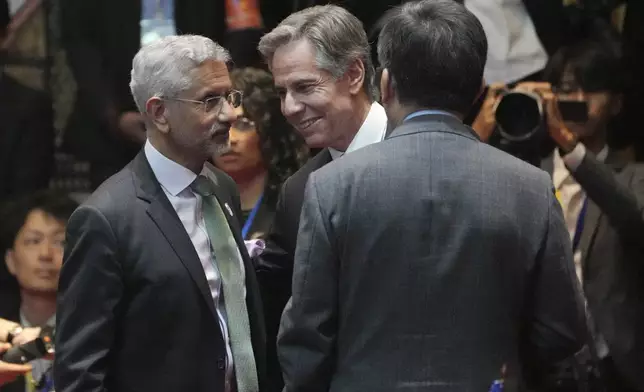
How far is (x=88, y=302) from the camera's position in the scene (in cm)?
223

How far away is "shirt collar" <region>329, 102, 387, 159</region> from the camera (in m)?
2.62

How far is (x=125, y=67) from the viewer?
12.2ft

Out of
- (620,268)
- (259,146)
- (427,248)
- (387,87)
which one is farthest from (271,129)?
(427,248)

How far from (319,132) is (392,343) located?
84 centimetres

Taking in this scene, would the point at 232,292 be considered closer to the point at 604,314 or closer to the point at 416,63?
the point at 416,63

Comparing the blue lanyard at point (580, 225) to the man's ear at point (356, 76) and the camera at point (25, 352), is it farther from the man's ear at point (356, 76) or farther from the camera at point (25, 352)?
the camera at point (25, 352)

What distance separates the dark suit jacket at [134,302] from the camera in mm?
2229

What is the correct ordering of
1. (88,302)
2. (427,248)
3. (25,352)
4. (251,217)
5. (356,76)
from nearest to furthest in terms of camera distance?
(427,248), (88,302), (356,76), (25,352), (251,217)

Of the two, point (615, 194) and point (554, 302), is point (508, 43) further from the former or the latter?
point (554, 302)

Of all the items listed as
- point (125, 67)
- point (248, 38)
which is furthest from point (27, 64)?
point (248, 38)

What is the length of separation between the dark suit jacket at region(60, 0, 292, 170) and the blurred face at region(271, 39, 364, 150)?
1106 millimetres

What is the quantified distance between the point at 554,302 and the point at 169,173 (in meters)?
0.92

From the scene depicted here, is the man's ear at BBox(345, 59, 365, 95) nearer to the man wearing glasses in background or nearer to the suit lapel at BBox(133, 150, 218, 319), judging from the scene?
the man wearing glasses in background

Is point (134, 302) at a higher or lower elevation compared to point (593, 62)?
higher
